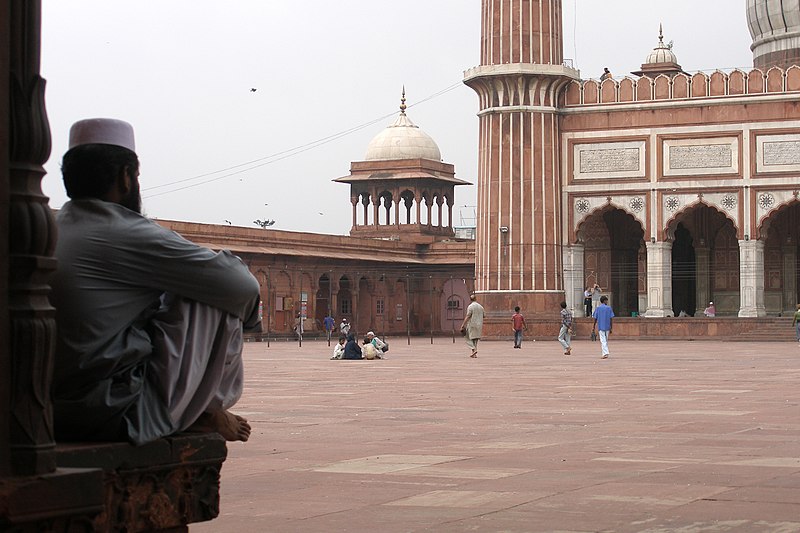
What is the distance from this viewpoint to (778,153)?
113 feet

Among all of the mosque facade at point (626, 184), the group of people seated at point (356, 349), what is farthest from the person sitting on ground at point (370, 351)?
the mosque facade at point (626, 184)

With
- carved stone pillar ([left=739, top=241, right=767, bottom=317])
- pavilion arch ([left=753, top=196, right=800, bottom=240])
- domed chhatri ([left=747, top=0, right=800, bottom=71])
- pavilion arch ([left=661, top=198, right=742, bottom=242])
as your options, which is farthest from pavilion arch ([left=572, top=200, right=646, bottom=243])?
domed chhatri ([left=747, top=0, right=800, bottom=71])

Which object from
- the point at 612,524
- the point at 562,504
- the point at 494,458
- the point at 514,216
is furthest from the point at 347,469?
the point at 514,216

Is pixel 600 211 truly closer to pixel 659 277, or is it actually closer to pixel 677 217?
pixel 677 217

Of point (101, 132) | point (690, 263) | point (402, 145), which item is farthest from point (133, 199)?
point (402, 145)

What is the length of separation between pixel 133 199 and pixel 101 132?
0.17 m

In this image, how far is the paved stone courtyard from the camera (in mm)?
4508

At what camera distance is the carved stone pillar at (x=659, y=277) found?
115 ft

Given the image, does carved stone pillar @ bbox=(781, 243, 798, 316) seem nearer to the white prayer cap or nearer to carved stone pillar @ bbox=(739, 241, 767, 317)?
carved stone pillar @ bbox=(739, 241, 767, 317)

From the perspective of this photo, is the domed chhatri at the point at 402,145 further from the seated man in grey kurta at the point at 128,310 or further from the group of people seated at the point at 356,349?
Answer: the seated man in grey kurta at the point at 128,310

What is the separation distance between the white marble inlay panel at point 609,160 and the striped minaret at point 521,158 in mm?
822

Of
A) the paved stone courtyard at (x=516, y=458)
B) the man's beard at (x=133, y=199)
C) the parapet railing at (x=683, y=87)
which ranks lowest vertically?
the paved stone courtyard at (x=516, y=458)

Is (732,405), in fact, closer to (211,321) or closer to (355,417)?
(355,417)

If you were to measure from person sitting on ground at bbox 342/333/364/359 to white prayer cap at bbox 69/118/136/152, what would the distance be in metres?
17.3
